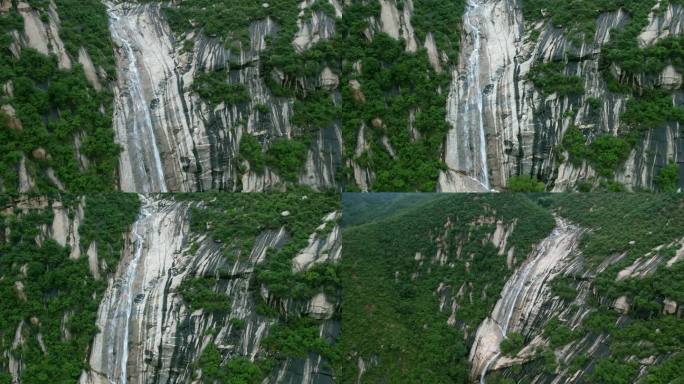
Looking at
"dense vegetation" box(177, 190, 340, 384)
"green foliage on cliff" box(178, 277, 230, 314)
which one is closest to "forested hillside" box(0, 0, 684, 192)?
"dense vegetation" box(177, 190, 340, 384)

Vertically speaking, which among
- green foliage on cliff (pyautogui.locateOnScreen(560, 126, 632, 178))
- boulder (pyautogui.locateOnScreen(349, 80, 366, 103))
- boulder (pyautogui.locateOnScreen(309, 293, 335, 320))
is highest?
boulder (pyautogui.locateOnScreen(349, 80, 366, 103))

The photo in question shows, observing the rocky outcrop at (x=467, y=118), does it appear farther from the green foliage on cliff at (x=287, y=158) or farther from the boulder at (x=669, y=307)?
the boulder at (x=669, y=307)

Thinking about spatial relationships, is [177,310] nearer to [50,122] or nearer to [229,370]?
[229,370]

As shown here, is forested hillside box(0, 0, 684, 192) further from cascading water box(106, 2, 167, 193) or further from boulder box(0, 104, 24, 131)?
boulder box(0, 104, 24, 131)

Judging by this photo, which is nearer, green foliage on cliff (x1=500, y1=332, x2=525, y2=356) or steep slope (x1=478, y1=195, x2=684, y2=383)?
steep slope (x1=478, y1=195, x2=684, y2=383)

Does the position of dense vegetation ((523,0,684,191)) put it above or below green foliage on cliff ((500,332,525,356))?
above

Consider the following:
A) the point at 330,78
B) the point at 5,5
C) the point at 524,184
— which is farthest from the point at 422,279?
the point at 5,5
